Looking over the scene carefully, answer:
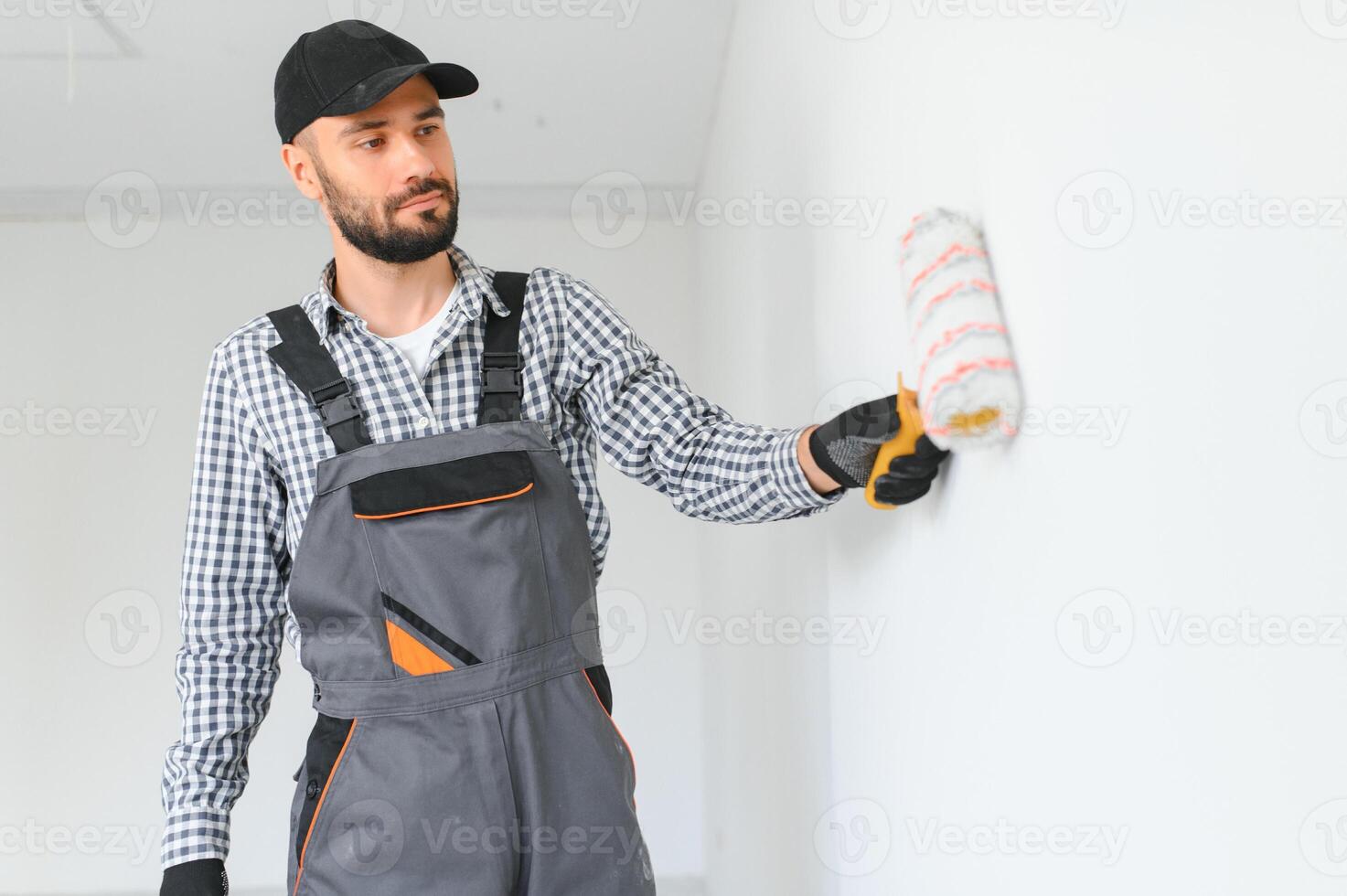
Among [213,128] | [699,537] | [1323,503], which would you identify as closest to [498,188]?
[213,128]

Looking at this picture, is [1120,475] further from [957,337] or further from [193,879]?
[193,879]

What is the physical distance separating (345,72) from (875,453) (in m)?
0.79

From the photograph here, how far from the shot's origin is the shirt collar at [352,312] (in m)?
1.36

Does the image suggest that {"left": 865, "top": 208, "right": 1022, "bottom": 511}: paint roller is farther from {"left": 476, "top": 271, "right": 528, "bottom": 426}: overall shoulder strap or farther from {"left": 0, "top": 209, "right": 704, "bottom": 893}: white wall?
{"left": 0, "top": 209, "right": 704, "bottom": 893}: white wall

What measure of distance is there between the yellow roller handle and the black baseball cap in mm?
707

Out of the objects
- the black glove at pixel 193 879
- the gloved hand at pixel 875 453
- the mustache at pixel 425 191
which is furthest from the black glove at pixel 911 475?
the black glove at pixel 193 879

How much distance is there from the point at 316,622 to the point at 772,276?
1.09 meters

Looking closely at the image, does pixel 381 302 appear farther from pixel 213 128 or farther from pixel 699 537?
pixel 699 537

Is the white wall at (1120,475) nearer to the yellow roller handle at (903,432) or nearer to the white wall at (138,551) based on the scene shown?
the yellow roller handle at (903,432)

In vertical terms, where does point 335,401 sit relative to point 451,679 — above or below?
above

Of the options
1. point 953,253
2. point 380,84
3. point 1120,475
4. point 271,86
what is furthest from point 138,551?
point 1120,475

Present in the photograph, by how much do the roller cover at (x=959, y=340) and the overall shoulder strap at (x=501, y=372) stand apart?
1.84ft

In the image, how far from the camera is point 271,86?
3012 mm

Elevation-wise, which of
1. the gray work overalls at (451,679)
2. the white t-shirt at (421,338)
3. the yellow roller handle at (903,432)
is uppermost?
the white t-shirt at (421,338)
